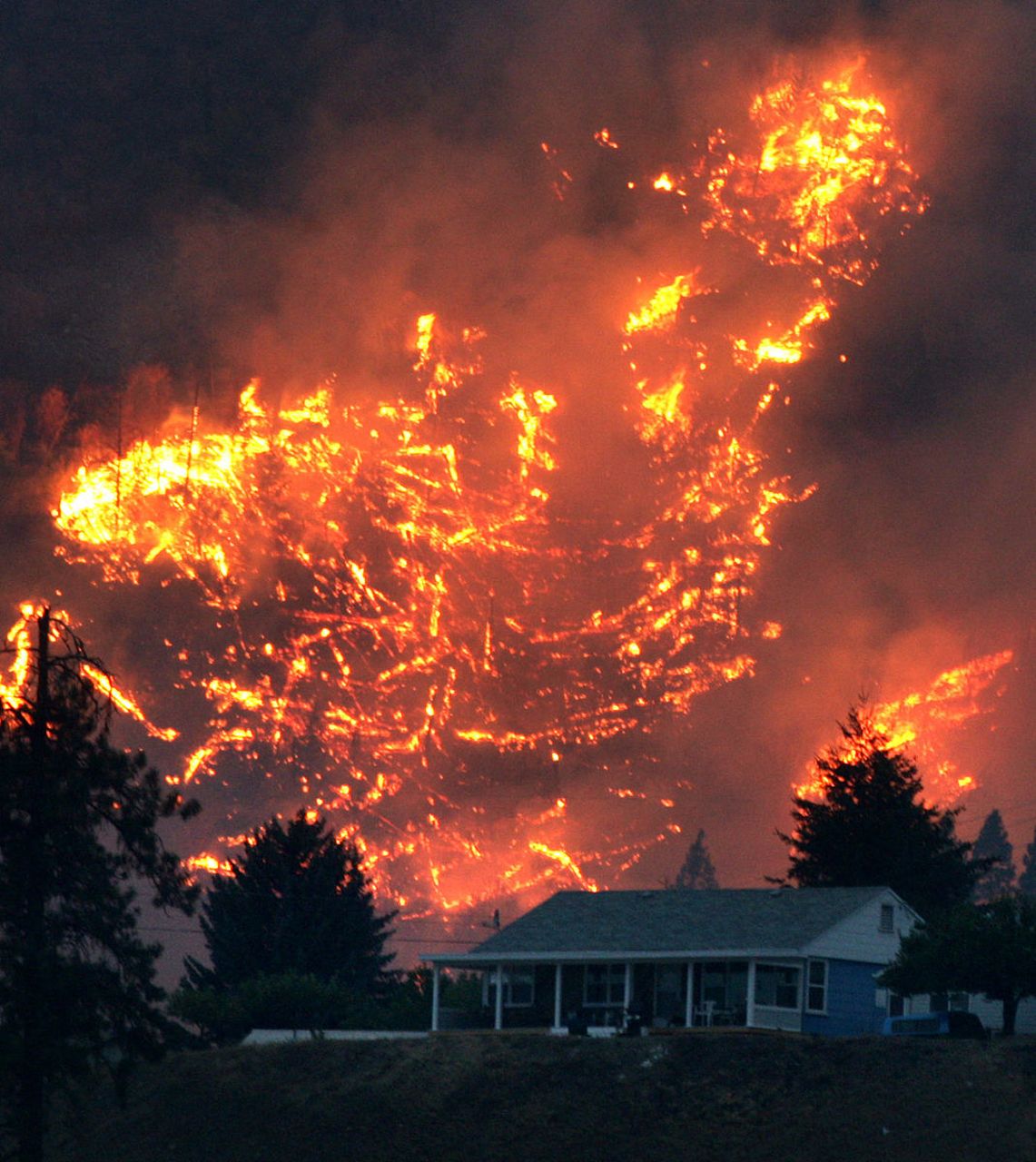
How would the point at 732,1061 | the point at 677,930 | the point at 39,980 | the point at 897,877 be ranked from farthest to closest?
the point at 897,877 < the point at 677,930 < the point at 732,1061 < the point at 39,980

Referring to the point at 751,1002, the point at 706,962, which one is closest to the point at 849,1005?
the point at 751,1002

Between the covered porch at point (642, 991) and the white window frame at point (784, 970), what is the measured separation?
3cm

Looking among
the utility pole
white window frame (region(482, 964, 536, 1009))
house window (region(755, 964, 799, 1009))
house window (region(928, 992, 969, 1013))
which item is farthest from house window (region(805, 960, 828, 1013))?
the utility pole

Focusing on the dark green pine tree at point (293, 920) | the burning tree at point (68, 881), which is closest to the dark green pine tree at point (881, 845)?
the dark green pine tree at point (293, 920)

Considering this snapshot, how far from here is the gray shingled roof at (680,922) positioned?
253ft

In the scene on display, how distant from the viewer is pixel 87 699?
5272 centimetres

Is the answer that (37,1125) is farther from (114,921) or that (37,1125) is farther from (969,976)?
(969,976)

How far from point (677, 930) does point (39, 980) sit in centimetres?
3496

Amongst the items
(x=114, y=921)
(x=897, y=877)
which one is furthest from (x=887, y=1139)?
(x=897, y=877)

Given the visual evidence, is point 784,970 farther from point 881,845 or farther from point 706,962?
point 881,845

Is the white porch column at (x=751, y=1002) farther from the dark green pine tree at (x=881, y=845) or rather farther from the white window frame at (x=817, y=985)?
the dark green pine tree at (x=881, y=845)

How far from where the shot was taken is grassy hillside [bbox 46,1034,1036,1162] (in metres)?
56.9

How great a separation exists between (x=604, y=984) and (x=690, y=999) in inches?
171

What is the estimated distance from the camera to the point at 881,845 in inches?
4414
